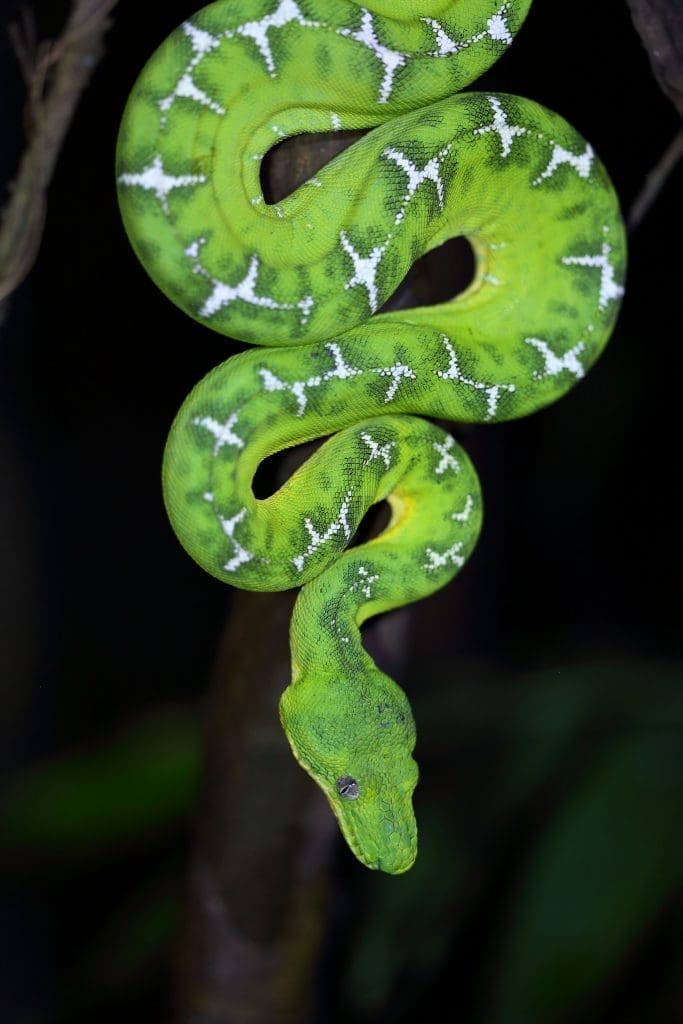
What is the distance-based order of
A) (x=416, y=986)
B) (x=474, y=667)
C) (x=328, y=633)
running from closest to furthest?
1. (x=328, y=633)
2. (x=416, y=986)
3. (x=474, y=667)

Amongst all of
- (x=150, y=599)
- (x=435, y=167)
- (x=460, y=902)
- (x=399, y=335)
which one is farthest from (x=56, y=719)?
(x=435, y=167)

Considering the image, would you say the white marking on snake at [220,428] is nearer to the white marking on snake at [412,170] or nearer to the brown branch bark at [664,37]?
the white marking on snake at [412,170]

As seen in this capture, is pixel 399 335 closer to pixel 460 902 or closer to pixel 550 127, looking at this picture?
pixel 550 127

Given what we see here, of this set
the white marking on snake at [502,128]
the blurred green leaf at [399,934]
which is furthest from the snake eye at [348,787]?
the blurred green leaf at [399,934]

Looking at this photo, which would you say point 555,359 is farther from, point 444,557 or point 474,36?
point 474,36

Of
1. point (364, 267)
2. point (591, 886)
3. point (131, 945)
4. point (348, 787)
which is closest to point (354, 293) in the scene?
point (364, 267)
